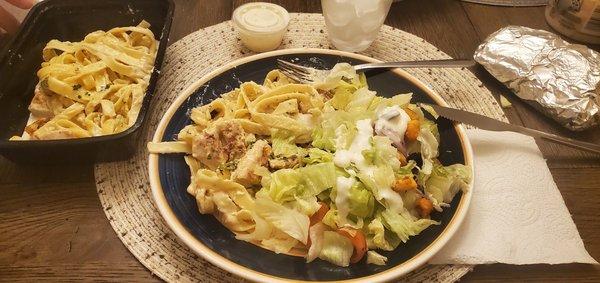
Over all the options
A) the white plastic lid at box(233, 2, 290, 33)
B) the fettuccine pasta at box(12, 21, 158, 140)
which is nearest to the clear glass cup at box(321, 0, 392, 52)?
the white plastic lid at box(233, 2, 290, 33)

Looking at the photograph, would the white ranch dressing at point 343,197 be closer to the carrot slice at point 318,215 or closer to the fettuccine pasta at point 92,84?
the carrot slice at point 318,215

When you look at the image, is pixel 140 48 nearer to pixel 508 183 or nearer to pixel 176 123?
pixel 176 123

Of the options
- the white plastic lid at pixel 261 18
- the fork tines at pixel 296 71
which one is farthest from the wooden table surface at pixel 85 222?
the white plastic lid at pixel 261 18

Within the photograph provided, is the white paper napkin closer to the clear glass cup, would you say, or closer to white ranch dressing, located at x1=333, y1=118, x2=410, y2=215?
white ranch dressing, located at x1=333, y1=118, x2=410, y2=215

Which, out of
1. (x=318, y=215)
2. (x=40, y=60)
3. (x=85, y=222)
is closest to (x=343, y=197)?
(x=318, y=215)

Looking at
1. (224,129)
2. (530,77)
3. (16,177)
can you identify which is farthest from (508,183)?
(16,177)
